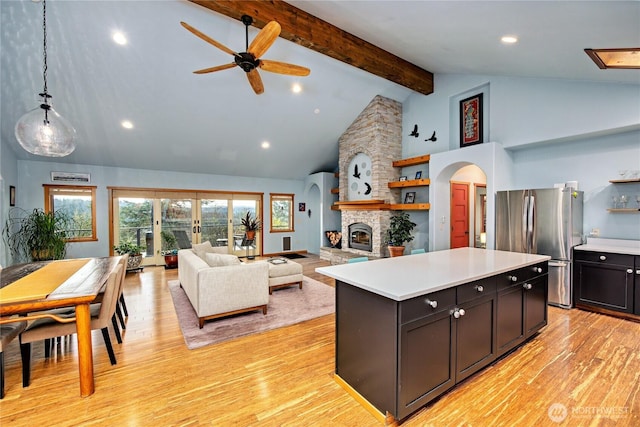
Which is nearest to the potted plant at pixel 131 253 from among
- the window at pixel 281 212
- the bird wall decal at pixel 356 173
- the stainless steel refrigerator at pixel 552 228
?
the window at pixel 281 212

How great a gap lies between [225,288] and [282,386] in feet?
5.17

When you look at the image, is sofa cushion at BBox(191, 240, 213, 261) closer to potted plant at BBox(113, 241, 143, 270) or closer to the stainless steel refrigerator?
potted plant at BBox(113, 241, 143, 270)

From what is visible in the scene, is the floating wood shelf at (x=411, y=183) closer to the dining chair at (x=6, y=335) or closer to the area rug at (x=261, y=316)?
the area rug at (x=261, y=316)

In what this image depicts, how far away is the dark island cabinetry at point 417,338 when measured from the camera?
5.70 ft

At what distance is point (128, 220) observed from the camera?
6957mm

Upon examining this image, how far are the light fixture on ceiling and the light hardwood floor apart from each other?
258cm

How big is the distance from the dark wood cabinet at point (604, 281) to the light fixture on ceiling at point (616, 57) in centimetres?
261

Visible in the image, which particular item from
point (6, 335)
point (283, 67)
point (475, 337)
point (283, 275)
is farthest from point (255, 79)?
point (475, 337)

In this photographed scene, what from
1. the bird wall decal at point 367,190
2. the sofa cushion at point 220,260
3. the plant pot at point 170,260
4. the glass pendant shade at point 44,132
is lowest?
the plant pot at point 170,260

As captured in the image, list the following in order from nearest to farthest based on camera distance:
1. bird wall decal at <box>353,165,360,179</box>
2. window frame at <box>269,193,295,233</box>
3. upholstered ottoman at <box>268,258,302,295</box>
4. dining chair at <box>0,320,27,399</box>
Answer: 1. dining chair at <box>0,320,27,399</box>
2. upholstered ottoman at <box>268,258,302,295</box>
3. bird wall decal at <box>353,165,360,179</box>
4. window frame at <box>269,193,295,233</box>

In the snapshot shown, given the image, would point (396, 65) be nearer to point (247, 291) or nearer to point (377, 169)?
point (377, 169)

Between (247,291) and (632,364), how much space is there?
4023 millimetres

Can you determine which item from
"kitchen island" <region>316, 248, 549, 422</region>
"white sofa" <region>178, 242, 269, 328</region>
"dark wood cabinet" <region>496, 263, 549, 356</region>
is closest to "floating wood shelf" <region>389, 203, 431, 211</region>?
"dark wood cabinet" <region>496, 263, 549, 356</region>

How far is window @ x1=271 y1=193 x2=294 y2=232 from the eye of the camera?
904cm
